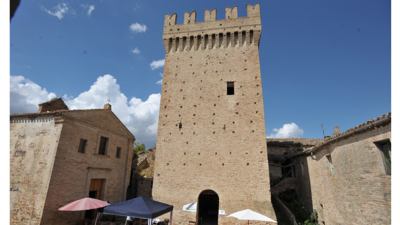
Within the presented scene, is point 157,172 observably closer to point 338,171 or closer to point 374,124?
point 338,171

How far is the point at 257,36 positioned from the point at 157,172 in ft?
37.0

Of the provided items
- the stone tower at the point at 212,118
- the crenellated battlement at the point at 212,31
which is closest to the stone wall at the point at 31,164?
the stone tower at the point at 212,118

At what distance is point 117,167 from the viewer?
1617cm

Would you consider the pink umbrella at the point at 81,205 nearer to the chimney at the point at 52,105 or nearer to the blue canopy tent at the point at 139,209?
the blue canopy tent at the point at 139,209

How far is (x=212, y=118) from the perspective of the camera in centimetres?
1425

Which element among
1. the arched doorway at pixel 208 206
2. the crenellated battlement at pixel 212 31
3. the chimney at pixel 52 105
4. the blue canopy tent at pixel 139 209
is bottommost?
the arched doorway at pixel 208 206

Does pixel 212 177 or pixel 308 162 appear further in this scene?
pixel 308 162

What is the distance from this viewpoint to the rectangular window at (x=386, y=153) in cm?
743

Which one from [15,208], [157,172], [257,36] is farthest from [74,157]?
[257,36]

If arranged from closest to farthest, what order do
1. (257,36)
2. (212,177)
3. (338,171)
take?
(338,171) → (212,177) → (257,36)

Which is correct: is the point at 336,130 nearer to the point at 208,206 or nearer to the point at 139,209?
the point at 208,206

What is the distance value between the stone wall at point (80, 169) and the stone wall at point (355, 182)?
13576 mm

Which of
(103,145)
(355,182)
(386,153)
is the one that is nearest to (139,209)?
(103,145)

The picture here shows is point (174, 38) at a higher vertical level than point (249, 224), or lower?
Result: higher
